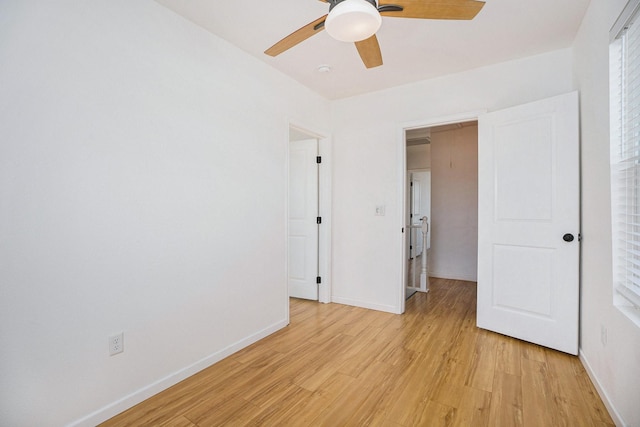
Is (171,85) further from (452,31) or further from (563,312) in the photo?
(563,312)

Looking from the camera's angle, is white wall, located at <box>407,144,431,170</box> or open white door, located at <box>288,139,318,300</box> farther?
white wall, located at <box>407,144,431,170</box>

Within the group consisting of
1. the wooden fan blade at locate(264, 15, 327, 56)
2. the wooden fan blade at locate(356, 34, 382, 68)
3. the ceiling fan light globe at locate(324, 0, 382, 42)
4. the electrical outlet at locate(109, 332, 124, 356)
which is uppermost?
the wooden fan blade at locate(356, 34, 382, 68)

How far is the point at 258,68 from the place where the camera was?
2.83 m

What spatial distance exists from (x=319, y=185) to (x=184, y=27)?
218 cm

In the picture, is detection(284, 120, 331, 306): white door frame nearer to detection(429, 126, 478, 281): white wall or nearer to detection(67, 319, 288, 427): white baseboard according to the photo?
detection(67, 319, 288, 427): white baseboard

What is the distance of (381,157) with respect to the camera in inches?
141

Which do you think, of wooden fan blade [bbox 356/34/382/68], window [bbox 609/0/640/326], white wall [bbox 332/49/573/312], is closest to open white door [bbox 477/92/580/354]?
white wall [bbox 332/49/573/312]

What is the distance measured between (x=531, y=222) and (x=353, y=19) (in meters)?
2.27

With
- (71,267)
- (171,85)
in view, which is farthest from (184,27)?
(71,267)

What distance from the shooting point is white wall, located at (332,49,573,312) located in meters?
2.98

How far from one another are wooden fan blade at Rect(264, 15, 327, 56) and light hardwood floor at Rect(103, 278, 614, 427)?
2176 millimetres

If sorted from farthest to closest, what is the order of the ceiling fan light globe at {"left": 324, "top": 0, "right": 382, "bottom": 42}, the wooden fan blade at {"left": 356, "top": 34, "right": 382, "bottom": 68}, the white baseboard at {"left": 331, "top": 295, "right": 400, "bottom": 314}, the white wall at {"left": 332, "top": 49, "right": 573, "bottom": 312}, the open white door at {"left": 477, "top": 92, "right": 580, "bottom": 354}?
the white baseboard at {"left": 331, "top": 295, "right": 400, "bottom": 314} < the white wall at {"left": 332, "top": 49, "right": 573, "bottom": 312} < the open white door at {"left": 477, "top": 92, "right": 580, "bottom": 354} < the wooden fan blade at {"left": 356, "top": 34, "right": 382, "bottom": 68} < the ceiling fan light globe at {"left": 324, "top": 0, "right": 382, "bottom": 42}

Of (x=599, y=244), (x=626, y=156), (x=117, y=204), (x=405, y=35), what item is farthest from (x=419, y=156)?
(x=117, y=204)

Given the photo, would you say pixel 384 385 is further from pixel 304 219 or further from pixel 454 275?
pixel 454 275
